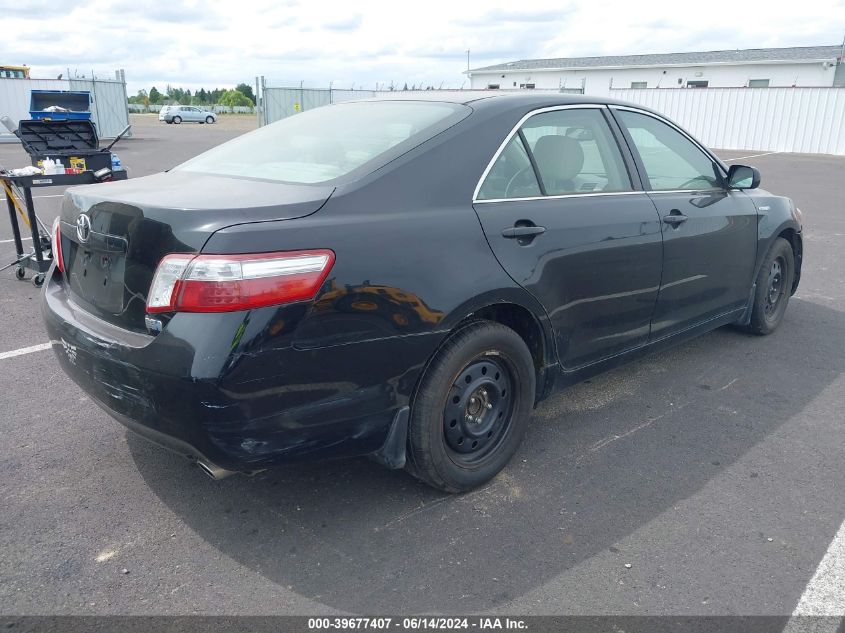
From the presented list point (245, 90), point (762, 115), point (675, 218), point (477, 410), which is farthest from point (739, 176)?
point (245, 90)

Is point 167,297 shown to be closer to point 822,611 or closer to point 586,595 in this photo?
point 586,595

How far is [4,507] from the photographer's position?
298 centimetres

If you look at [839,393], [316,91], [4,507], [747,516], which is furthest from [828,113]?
[4,507]

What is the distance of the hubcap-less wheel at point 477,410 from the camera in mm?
3020

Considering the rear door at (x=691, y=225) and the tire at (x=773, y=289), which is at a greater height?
the rear door at (x=691, y=225)

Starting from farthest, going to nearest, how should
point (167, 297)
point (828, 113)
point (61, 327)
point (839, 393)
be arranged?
point (828, 113)
point (839, 393)
point (61, 327)
point (167, 297)

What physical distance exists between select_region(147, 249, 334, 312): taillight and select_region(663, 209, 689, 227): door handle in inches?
86.9

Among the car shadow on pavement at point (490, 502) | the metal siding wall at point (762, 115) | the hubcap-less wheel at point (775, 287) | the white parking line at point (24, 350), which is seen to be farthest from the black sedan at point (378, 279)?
the metal siding wall at point (762, 115)

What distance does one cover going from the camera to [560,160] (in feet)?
11.4

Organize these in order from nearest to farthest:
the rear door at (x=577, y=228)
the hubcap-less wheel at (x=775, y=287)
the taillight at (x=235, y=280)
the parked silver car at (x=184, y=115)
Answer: the taillight at (x=235, y=280) < the rear door at (x=577, y=228) < the hubcap-less wheel at (x=775, y=287) < the parked silver car at (x=184, y=115)

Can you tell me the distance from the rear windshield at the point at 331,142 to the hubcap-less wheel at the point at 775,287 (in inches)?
126

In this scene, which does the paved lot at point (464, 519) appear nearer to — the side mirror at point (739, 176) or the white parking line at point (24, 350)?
the white parking line at point (24, 350)

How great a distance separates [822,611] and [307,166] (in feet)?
8.38

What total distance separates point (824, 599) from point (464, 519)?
4.31 ft
